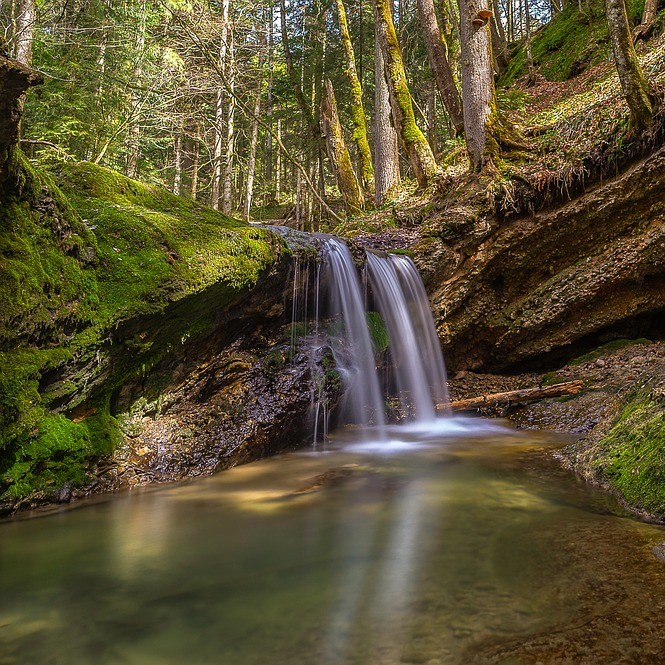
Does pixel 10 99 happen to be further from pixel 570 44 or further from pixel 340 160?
pixel 570 44

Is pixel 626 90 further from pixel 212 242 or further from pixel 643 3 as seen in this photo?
pixel 643 3

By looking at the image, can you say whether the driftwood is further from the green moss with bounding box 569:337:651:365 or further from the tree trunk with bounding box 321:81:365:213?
the tree trunk with bounding box 321:81:365:213

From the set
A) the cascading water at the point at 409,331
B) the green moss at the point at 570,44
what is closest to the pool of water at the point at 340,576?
the cascading water at the point at 409,331

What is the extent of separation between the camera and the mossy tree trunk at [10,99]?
280cm

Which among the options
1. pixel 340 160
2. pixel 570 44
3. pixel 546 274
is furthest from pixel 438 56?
pixel 546 274

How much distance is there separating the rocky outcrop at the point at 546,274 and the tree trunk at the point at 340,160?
4623 mm

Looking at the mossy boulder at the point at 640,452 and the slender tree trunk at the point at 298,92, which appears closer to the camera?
the mossy boulder at the point at 640,452

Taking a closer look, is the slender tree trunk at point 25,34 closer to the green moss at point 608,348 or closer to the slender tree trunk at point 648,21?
the green moss at point 608,348

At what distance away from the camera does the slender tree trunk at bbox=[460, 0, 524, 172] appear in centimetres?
917

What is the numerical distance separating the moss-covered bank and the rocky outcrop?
171 inches

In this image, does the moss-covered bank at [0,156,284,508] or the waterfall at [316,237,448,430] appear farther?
the waterfall at [316,237,448,430]

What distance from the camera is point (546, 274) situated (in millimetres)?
8578

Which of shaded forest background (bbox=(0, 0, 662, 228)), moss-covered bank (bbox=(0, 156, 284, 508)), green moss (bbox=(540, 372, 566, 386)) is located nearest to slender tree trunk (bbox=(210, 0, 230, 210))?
shaded forest background (bbox=(0, 0, 662, 228))

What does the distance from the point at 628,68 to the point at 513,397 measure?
4962 millimetres
